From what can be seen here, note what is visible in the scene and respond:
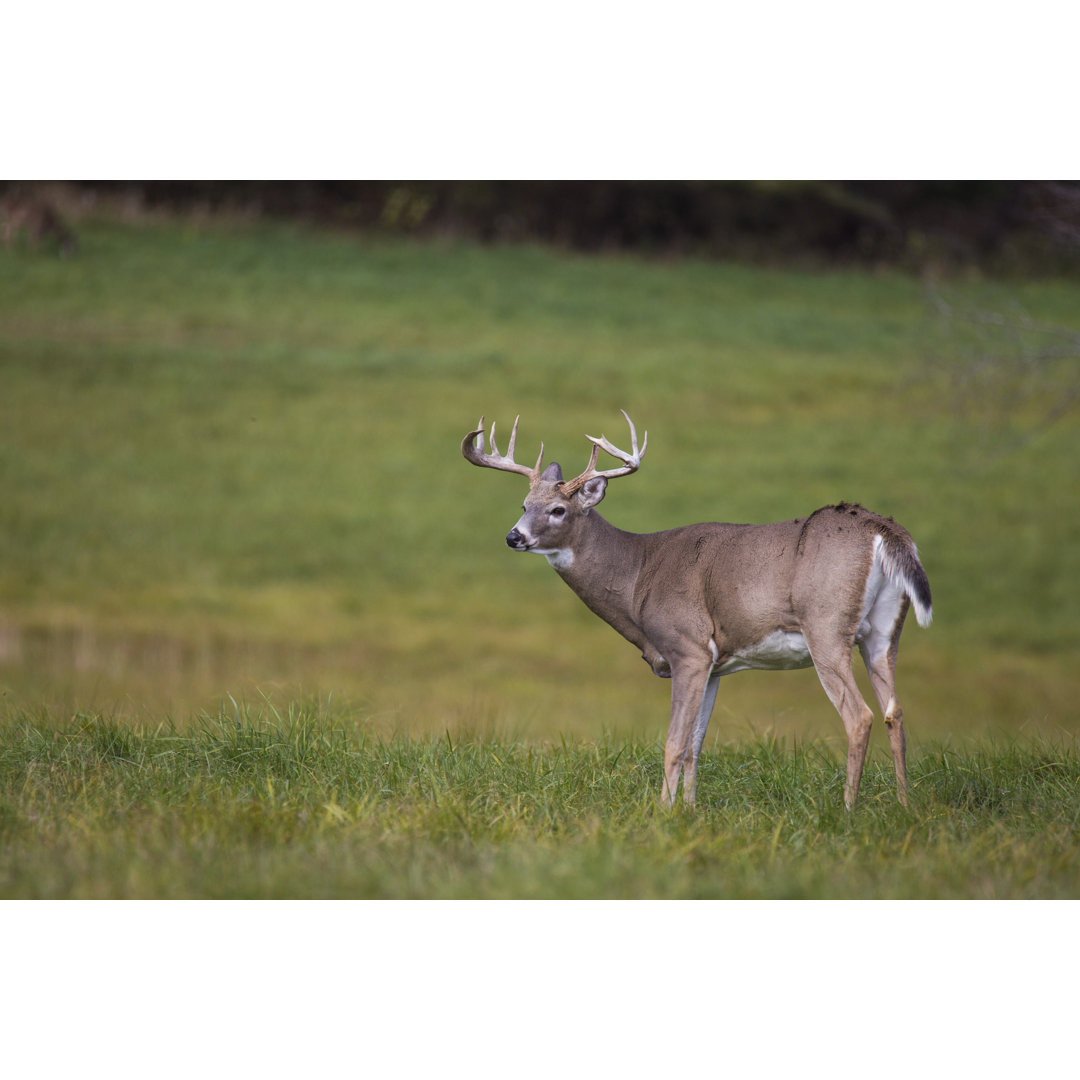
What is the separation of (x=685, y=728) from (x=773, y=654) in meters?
0.56

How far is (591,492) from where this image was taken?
663cm

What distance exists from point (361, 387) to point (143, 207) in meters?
3.89

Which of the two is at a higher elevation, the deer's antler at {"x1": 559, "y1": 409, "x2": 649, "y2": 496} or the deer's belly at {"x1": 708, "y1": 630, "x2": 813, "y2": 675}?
the deer's antler at {"x1": 559, "y1": 409, "x2": 649, "y2": 496}

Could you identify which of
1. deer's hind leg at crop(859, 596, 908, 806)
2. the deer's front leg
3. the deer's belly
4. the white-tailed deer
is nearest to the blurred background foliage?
the white-tailed deer

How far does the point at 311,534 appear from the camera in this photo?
14.6m

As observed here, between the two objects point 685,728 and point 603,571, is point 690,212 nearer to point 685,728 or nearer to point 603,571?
point 603,571

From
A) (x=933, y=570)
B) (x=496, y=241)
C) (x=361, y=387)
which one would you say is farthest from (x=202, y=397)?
(x=933, y=570)

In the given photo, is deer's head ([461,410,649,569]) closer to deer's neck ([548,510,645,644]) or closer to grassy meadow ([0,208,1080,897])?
deer's neck ([548,510,645,644])

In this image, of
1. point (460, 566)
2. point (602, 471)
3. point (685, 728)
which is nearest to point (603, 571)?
point (602, 471)

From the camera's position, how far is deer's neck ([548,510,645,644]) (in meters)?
6.69

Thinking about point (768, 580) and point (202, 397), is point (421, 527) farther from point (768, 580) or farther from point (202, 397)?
point (768, 580)

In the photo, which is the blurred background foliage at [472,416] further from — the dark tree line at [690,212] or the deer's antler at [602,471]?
the deer's antler at [602,471]

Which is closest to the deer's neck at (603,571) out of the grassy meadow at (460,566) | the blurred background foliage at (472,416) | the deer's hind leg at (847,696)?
the grassy meadow at (460,566)

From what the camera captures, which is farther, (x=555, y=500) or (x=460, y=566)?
(x=460, y=566)
